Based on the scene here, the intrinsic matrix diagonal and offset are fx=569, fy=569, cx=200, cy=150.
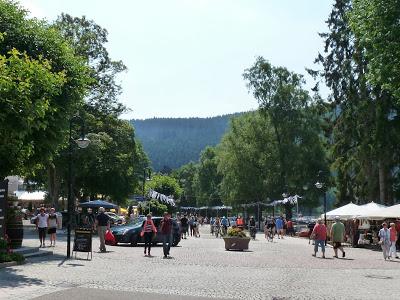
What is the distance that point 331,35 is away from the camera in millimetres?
45406

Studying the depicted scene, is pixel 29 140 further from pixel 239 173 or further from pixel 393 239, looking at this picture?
pixel 239 173

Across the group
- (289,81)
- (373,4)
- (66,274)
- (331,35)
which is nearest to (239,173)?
(289,81)

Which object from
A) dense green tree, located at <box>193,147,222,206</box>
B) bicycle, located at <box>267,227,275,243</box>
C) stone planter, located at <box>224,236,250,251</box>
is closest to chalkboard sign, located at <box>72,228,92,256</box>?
stone planter, located at <box>224,236,250,251</box>

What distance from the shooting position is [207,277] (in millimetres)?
14977

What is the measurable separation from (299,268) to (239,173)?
4591 centimetres

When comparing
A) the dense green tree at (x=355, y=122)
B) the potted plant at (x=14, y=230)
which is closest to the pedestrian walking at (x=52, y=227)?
the potted plant at (x=14, y=230)

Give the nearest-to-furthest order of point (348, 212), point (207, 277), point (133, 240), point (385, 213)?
point (207, 277)
point (133, 240)
point (385, 213)
point (348, 212)

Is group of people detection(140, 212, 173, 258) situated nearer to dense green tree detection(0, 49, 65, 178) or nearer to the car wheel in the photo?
the car wheel

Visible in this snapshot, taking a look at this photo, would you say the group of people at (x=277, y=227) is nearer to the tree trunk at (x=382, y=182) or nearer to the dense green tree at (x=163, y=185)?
the tree trunk at (x=382, y=182)

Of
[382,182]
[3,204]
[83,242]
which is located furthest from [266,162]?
[3,204]

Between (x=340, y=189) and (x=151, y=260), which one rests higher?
(x=340, y=189)

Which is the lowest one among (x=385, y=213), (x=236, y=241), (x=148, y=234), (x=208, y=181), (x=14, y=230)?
(x=236, y=241)

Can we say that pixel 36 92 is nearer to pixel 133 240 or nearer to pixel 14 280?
pixel 14 280

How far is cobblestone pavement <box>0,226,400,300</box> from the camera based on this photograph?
12211 millimetres
